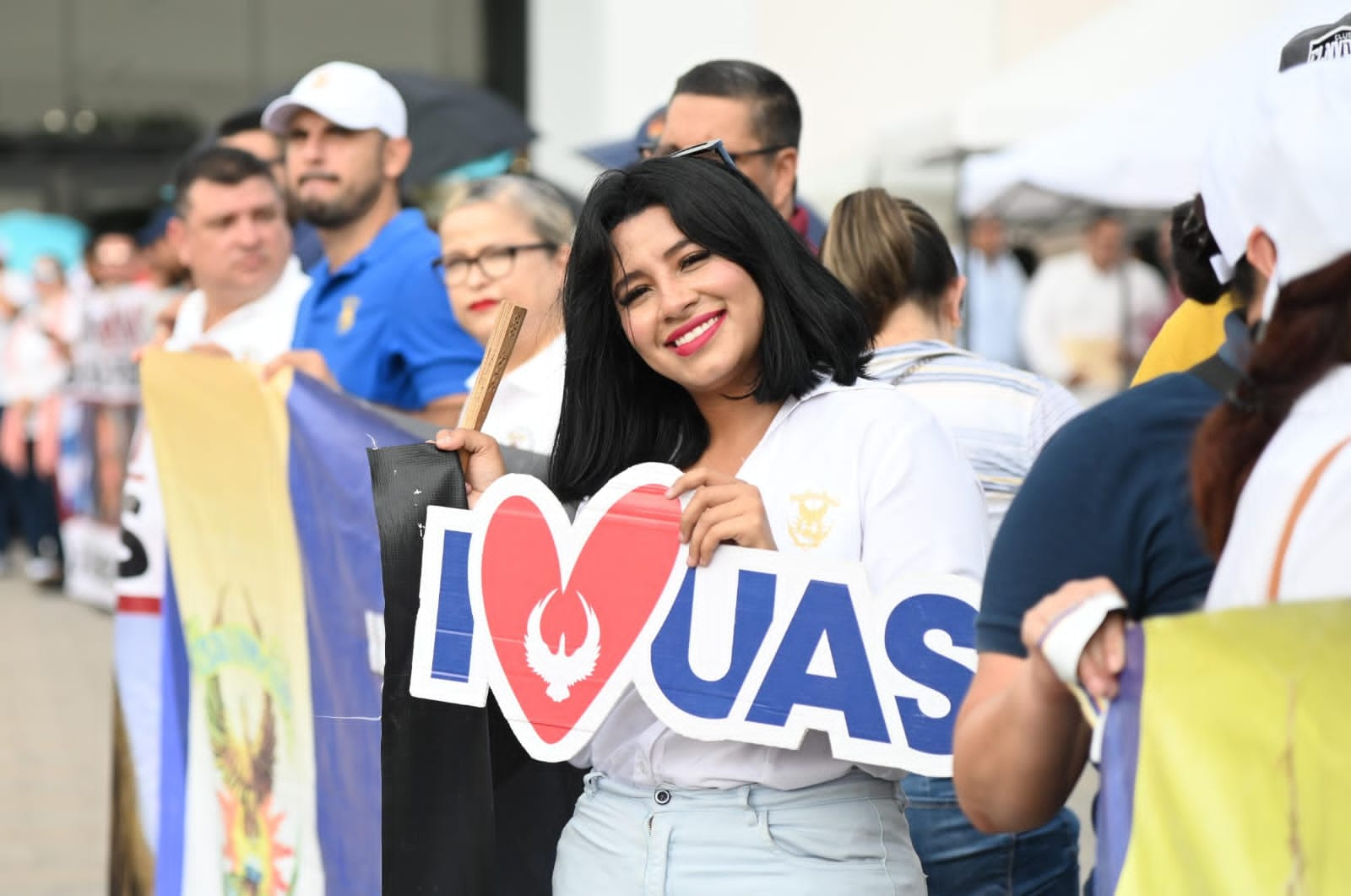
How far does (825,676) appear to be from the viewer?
2484mm

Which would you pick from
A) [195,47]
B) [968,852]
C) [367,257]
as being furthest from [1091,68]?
[195,47]

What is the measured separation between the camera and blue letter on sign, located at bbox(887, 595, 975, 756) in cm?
241

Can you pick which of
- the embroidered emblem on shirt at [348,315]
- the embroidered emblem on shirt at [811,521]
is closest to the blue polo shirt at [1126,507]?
the embroidered emblem on shirt at [811,521]

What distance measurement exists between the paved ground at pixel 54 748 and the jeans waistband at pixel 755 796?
4.34 meters

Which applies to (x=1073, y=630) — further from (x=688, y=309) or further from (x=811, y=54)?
(x=811, y=54)

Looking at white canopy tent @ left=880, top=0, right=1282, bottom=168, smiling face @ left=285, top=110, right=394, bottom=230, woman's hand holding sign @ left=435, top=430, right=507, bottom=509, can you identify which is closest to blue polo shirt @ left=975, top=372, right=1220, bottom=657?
woman's hand holding sign @ left=435, top=430, right=507, bottom=509

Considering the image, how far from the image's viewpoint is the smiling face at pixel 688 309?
106 inches

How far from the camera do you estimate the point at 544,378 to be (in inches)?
159

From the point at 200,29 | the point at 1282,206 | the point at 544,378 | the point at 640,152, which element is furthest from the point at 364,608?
the point at 200,29

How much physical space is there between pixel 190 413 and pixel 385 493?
1835 millimetres

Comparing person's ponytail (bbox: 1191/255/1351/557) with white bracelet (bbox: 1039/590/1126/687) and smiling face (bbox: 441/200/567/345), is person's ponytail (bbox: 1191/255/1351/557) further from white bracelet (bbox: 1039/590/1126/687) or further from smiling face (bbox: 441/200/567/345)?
smiling face (bbox: 441/200/567/345)

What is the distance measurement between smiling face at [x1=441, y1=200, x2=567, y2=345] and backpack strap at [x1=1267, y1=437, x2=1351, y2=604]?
2.75 metres

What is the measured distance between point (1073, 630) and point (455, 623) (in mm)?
1220

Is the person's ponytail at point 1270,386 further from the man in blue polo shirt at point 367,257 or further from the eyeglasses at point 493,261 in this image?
the man in blue polo shirt at point 367,257
